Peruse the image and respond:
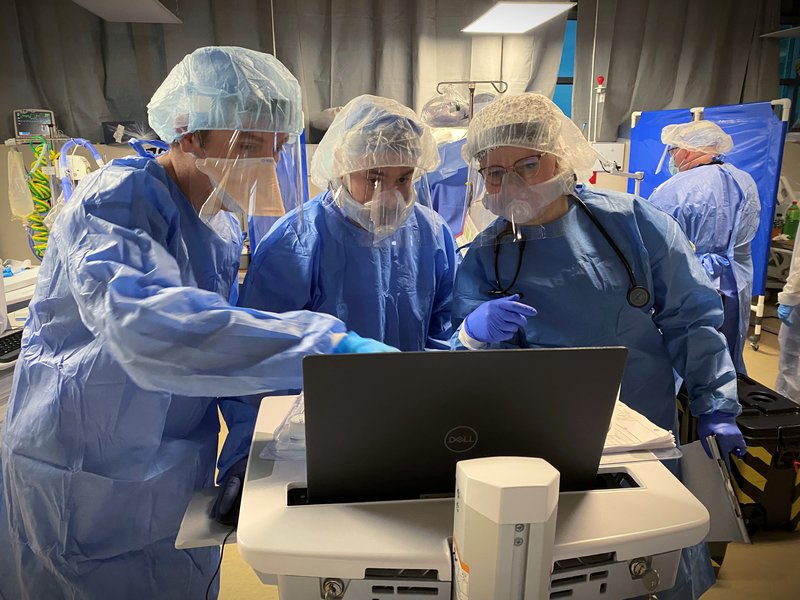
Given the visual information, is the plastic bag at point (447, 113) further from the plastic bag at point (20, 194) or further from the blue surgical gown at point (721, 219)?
the plastic bag at point (20, 194)

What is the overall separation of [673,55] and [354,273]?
4.55 m

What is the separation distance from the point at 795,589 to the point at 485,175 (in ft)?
5.69

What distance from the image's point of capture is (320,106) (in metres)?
4.57

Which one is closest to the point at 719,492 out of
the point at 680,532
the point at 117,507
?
the point at 680,532

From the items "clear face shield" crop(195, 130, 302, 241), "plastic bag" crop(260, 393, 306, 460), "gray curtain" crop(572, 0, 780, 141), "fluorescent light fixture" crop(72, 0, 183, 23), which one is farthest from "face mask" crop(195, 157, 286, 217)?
"gray curtain" crop(572, 0, 780, 141)

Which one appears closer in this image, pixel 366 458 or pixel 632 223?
pixel 366 458

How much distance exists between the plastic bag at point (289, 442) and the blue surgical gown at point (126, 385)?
3.9 inches

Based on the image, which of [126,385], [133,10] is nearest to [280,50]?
[133,10]

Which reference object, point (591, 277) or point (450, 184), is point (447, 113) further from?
point (591, 277)

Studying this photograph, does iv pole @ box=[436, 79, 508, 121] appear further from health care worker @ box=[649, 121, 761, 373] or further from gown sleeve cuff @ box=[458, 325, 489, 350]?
gown sleeve cuff @ box=[458, 325, 489, 350]

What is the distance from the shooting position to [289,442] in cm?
88

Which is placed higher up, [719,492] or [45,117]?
[45,117]

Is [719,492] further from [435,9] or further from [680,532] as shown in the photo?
[435,9]

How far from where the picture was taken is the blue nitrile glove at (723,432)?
122cm
